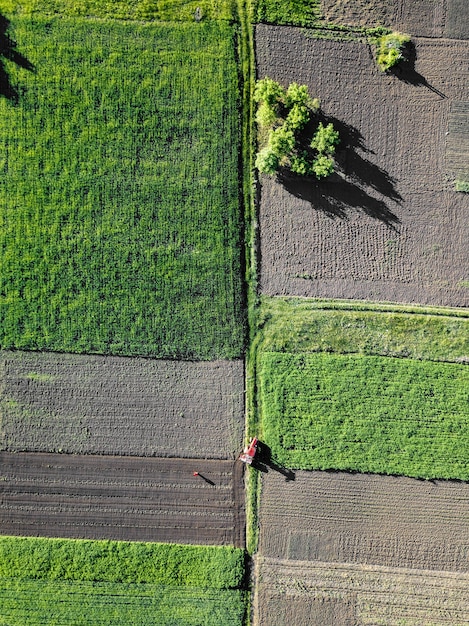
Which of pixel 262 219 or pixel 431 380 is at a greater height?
pixel 262 219

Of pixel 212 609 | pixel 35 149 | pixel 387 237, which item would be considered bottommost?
pixel 212 609

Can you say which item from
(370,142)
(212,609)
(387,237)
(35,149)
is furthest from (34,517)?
(370,142)

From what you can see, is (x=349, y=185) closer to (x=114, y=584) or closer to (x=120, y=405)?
(x=120, y=405)

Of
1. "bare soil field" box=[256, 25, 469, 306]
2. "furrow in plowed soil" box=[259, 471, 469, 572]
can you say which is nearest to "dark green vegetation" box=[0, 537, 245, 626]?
"furrow in plowed soil" box=[259, 471, 469, 572]

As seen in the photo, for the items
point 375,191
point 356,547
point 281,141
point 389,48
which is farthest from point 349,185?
point 356,547

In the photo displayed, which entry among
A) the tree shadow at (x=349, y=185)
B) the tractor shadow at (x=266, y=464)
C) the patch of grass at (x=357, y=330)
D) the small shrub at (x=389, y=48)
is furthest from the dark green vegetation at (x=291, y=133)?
the tractor shadow at (x=266, y=464)

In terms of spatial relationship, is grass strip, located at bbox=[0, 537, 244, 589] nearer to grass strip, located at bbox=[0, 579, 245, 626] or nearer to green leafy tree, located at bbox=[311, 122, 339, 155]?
grass strip, located at bbox=[0, 579, 245, 626]

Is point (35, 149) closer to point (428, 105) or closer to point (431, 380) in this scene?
point (428, 105)
